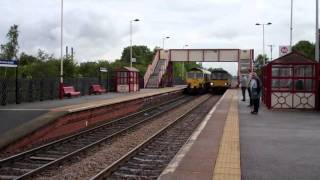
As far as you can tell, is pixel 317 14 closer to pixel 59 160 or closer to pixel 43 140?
pixel 43 140

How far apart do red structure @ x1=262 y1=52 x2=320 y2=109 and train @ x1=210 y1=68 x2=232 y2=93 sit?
120 ft

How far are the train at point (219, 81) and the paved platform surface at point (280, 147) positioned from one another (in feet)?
132

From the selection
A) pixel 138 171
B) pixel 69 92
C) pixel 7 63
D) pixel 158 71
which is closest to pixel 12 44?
pixel 158 71

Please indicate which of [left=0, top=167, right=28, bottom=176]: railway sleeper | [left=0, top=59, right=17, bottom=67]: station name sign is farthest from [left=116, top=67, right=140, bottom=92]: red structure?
[left=0, top=167, right=28, bottom=176]: railway sleeper

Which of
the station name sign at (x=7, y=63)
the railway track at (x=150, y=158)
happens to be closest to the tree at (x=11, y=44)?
the station name sign at (x=7, y=63)

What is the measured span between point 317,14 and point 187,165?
2251cm

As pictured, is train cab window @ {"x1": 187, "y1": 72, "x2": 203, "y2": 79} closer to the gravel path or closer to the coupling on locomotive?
the coupling on locomotive

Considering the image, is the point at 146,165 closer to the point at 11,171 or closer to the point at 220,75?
the point at 11,171

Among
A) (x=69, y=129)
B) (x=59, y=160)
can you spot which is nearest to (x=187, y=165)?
(x=59, y=160)

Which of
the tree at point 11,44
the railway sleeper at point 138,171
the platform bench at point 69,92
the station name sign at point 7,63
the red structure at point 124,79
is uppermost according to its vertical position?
the tree at point 11,44

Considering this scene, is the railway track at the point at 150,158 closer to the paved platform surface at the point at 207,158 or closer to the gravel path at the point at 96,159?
the gravel path at the point at 96,159

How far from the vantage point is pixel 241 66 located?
6700 centimetres

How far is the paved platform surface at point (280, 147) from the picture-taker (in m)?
9.87

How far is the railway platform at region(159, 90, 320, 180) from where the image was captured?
9625 mm
